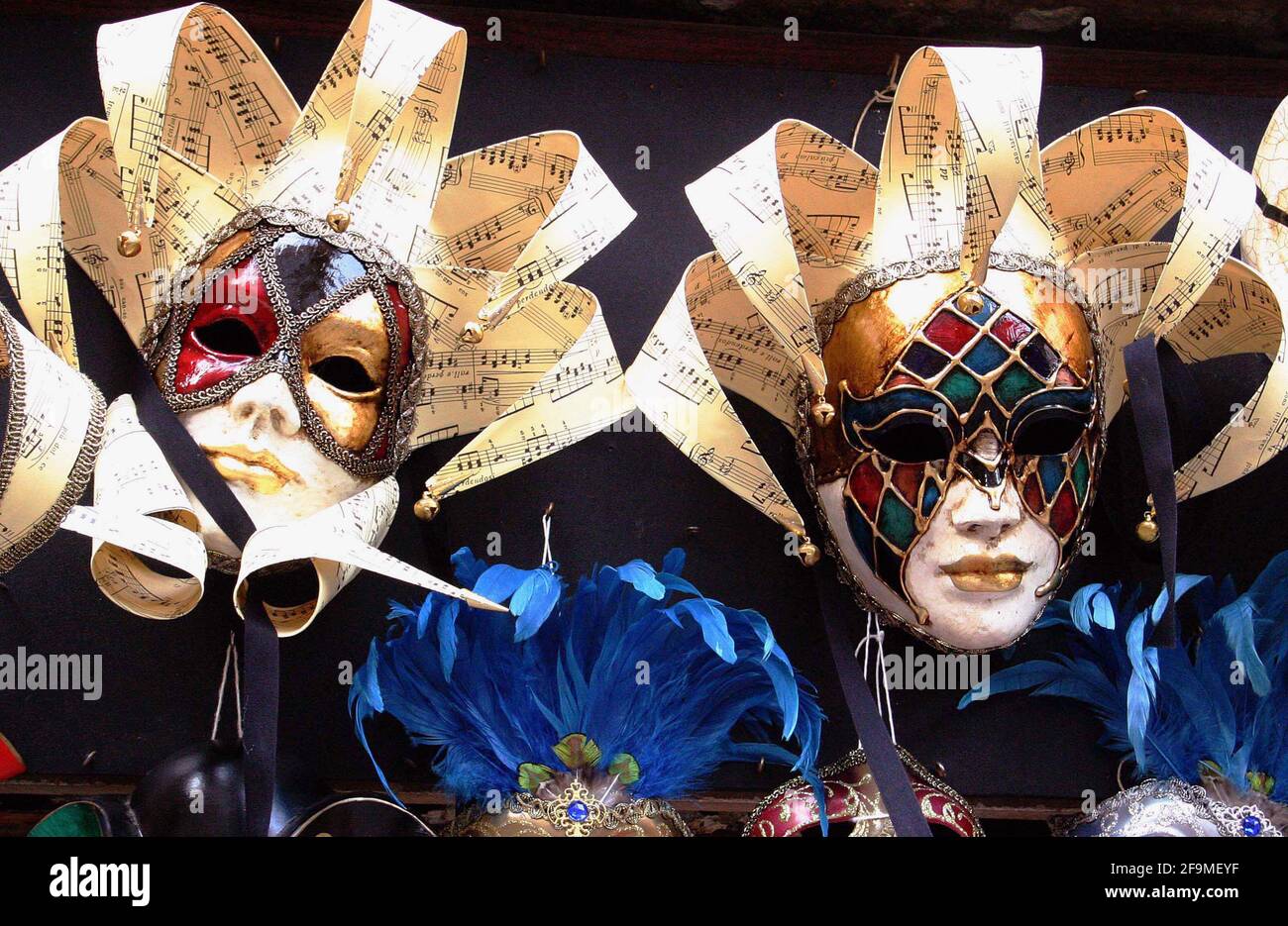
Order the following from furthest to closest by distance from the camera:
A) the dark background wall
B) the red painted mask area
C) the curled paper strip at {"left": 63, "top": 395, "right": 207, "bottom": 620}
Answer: the dark background wall < the red painted mask area < the curled paper strip at {"left": 63, "top": 395, "right": 207, "bottom": 620}

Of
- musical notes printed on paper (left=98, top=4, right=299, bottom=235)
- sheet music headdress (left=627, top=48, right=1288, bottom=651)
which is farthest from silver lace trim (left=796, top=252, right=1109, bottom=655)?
musical notes printed on paper (left=98, top=4, right=299, bottom=235)

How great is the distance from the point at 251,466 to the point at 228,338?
132 millimetres

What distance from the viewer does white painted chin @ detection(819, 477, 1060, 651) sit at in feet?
4.71

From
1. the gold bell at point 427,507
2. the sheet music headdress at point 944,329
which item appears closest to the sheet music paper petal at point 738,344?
the sheet music headdress at point 944,329

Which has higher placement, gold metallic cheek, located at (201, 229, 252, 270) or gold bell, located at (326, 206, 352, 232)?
gold bell, located at (326, 206, 352, 232)

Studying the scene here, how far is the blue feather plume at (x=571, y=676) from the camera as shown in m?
1.46

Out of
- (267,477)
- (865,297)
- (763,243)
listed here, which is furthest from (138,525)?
(865,297)

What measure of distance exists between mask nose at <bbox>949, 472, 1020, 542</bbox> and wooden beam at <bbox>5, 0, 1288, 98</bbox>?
1.99 feet

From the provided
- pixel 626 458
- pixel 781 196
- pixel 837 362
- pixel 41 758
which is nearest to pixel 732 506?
pixel 626 458

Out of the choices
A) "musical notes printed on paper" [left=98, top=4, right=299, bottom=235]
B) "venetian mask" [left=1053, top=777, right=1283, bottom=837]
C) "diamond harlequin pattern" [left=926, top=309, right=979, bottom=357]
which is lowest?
"venetian mask" [left=1053, top=777, right=1283, bottom=837]

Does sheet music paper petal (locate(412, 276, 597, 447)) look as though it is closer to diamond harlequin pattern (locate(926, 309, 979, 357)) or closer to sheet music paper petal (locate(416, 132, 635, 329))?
sheet music paper petal (locate(416, 132, 635, 329))

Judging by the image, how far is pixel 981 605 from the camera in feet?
4.76

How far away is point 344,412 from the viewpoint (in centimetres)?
141

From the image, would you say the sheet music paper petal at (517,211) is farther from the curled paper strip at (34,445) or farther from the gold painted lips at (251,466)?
the curled paper strip at (34,445)
